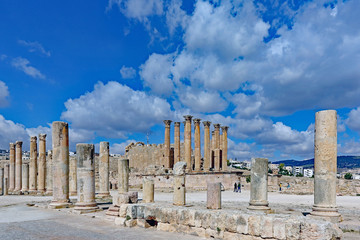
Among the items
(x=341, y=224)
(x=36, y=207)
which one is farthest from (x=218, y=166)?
(x=341, y=224)

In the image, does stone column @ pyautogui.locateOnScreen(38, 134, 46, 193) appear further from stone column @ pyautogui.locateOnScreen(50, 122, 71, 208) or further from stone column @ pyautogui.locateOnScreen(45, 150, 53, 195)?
stone column @ pyautogui.locateOnScreen(50, 122, 71, 208)

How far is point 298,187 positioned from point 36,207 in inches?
995

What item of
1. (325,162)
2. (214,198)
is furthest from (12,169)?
(325,162)

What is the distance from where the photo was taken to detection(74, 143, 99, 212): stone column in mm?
15242

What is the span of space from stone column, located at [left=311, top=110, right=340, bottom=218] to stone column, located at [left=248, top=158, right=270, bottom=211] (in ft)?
7.80

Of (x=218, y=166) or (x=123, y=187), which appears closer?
(x=123, y=187)

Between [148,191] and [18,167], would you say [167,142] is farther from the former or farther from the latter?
[148,191]

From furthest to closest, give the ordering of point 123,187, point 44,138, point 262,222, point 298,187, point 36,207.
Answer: point 298,187 → point 44,138 → point 123,187 → point 36,207 → point 262,222

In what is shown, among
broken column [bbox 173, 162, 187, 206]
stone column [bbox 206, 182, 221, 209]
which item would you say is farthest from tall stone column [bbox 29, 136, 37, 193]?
stone column [bbox 206, 182, 221, 209]

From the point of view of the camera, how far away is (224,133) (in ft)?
140

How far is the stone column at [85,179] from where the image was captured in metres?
15.2

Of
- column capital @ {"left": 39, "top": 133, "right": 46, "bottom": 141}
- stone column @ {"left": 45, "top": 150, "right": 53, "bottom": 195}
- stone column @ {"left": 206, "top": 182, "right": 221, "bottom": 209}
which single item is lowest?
stone column @ {"left": 45, "top": 150, "right": 53, "bottom": 195}

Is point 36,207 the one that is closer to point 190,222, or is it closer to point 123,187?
point 123,187

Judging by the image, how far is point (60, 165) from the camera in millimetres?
17000
